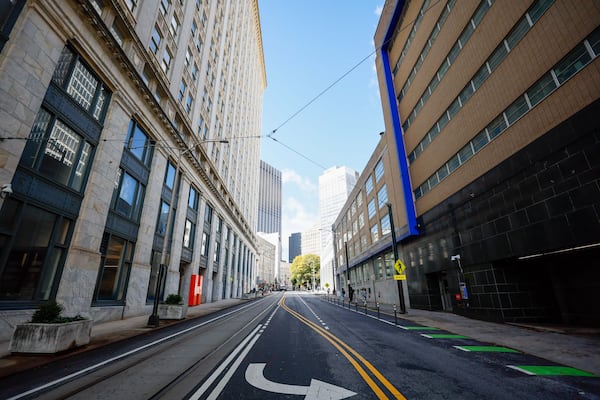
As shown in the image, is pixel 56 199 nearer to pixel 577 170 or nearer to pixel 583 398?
pixel 583 398

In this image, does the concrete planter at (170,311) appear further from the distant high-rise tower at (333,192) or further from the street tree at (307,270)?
the distant high-rise tower at (333,192)

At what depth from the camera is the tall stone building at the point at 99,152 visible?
967 centimetres

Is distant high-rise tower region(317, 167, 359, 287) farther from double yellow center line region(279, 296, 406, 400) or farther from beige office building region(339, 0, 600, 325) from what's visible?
double yellow center line region(279, 296, 406, 400)

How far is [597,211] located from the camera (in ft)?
31.4

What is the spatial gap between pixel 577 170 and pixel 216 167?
35178 millimetres

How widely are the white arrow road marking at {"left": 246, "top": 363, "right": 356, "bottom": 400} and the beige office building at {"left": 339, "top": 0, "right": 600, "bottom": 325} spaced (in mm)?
11669

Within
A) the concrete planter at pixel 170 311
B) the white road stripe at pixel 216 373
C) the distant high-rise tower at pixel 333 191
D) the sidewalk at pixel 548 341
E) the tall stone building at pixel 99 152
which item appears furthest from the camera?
the distant high-rise tower at pixel 333 191

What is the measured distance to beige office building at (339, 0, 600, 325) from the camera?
10547 millimetres

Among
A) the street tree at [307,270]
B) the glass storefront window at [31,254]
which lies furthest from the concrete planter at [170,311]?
the street tree at [307,270]

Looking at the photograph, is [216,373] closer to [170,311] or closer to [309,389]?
[309,389]

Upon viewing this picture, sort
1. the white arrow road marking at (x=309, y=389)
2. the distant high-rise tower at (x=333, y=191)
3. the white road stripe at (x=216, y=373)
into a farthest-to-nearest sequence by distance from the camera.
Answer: the distant high-rise tower at (x=333, y=191)
the white road stripe at (x=216, y=373)
the white arrow road marking at (x=309, y=389)

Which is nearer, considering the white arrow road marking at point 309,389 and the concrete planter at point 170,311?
the white arrow road marking at point 309,389

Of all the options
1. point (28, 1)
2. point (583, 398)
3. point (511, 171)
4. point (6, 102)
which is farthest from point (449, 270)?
point (28, 1)

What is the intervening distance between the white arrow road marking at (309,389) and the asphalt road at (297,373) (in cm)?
2
